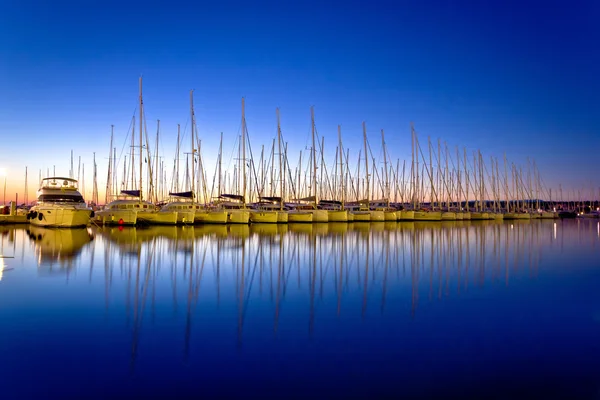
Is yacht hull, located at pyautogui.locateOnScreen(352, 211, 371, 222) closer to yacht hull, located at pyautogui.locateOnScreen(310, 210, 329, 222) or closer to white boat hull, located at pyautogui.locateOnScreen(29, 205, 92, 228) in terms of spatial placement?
yacht hull, located at pyautogui.locateOnScreen(310, 210, 329, 222)

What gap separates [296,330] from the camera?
749cm

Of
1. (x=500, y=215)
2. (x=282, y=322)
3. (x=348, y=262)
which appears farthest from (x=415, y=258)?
(x=500, y=215)

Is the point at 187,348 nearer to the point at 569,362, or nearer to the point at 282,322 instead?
the point at 282,322

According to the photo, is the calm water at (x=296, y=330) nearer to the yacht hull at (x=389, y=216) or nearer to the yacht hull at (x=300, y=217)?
the yacht hull at (x=300, y=217)

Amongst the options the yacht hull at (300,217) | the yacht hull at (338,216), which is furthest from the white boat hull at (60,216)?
the yacht hull at (338,216)

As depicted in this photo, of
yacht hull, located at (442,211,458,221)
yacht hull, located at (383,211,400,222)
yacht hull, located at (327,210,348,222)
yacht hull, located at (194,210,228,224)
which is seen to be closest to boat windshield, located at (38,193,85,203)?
yacht hull, located at (194,210,228,224)

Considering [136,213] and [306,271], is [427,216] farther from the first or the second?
[306,271]

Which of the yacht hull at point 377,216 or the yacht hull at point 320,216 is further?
the yacht hull at point 377,216

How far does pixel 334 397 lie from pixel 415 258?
13.5m

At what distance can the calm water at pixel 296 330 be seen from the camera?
5.18 m

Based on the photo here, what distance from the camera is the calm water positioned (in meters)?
5.18

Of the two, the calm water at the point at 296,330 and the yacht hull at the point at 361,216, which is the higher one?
the yacht hull at the point at 361,216

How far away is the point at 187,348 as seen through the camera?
6.45 meters

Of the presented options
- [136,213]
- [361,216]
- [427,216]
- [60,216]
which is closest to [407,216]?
[427,216]
